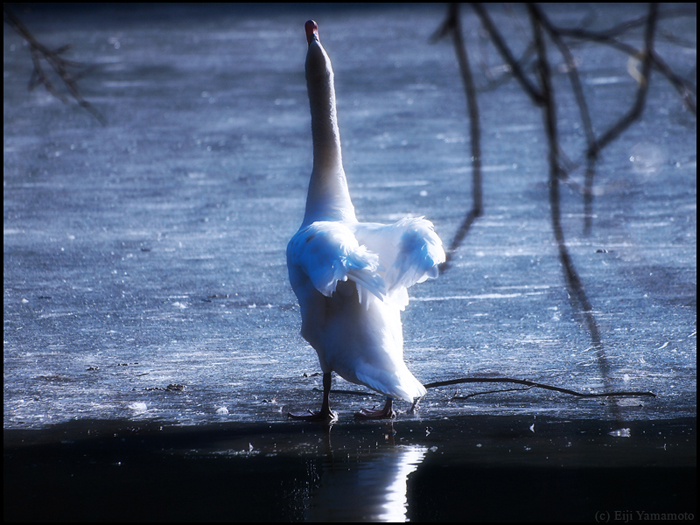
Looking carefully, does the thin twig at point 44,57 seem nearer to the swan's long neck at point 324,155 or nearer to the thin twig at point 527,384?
the swan's long neck at point 324,155

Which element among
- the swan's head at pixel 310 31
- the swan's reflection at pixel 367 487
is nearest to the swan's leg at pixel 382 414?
the swan's reflection at pixel 367 487

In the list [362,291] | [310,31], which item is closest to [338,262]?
[362,291]

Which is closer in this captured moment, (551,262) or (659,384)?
(659,384)

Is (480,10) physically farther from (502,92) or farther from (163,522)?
(502,92)

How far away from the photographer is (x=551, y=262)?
23.3 feet

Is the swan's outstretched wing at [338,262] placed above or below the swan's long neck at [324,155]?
below

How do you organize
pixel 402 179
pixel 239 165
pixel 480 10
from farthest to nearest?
pixel 239 165, pixel 402 179, pixel 480 10

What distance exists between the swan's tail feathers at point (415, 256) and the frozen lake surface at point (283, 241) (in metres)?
0.77

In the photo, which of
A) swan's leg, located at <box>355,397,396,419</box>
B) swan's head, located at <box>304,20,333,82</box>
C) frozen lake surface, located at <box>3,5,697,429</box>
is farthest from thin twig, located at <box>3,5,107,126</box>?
swan's leg, located at <box>355,397,396,419</box>

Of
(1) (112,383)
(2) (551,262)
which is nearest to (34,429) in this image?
(1) (112,383)

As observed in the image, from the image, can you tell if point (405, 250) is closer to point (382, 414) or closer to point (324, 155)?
point (382, 414)

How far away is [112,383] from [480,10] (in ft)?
12.0

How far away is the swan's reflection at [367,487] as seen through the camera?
11.2ft

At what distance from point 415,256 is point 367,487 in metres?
1.05
